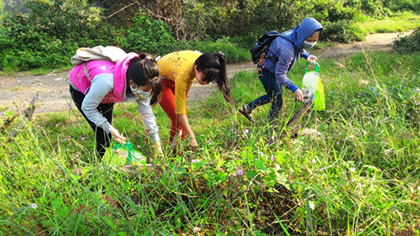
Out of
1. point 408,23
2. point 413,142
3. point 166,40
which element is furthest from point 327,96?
point 408,23

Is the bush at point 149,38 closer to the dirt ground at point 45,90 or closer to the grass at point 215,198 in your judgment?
the dirt ground at point 45,90

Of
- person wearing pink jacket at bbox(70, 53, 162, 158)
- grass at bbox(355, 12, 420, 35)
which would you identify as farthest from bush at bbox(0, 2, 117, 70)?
grass at bbox(355, 12, 420, 35)

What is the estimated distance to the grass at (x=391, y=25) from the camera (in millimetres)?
10828

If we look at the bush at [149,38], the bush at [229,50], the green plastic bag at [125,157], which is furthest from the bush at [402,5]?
the green plastic bag at [125,157]

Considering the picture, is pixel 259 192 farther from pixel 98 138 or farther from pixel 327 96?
pixel 327 96

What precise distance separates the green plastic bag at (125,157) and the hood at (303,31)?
1.94 meters

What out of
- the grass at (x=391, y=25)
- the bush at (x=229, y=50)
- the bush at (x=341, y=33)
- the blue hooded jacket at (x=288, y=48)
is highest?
the blue hooded jacket at (x=288, y=48)

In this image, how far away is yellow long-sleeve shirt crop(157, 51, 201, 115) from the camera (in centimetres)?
255

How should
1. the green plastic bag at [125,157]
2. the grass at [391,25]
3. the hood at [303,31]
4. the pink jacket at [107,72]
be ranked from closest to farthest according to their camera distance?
1. the green plastic bag at [125,157]
2. the pink jacket at [107,72]
3. the hood at [303,31]
4. the grass at [391,25]

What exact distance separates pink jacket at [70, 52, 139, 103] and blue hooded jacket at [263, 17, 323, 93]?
149 cm

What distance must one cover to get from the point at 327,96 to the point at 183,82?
6.81ft

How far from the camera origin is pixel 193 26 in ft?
29.7

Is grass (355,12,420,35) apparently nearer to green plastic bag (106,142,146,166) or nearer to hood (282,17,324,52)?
hood (282,17,324,52)

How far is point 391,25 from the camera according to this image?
1167 cm
